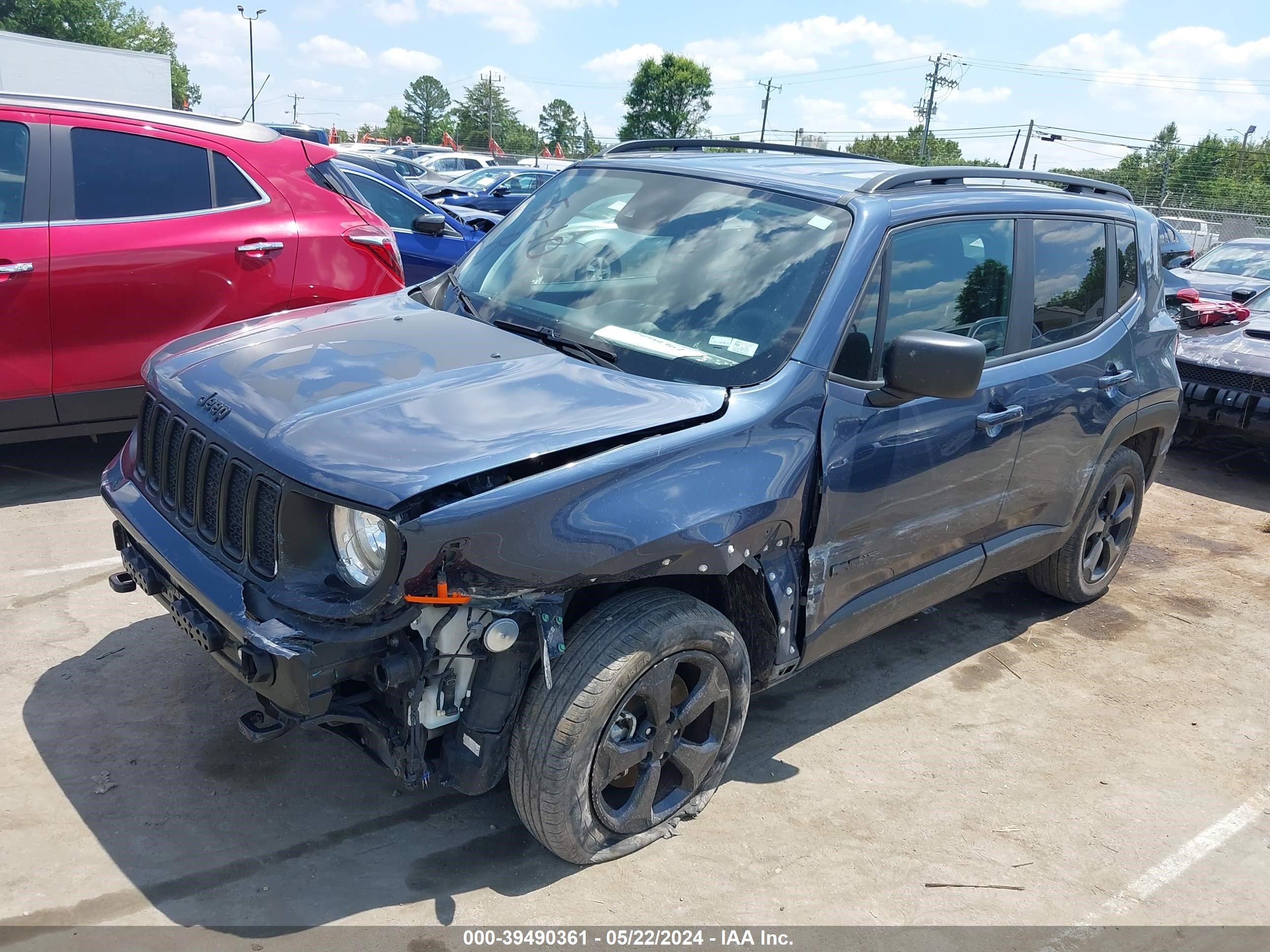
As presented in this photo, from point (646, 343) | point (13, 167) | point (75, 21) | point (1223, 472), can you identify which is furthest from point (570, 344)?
point (75, 21)

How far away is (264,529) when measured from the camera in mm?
2678

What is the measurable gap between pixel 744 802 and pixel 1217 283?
9.66m

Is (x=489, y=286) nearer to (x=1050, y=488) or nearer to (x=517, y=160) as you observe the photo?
(x=1050, y=488)

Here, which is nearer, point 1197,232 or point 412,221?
point 412,221

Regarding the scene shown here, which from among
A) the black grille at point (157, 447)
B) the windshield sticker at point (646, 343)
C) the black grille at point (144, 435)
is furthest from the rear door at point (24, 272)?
the windshield sticker at point (646, 343)

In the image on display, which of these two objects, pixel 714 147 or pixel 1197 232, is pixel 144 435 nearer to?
pixel 714 147

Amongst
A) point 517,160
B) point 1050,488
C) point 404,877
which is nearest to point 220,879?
point 404,877

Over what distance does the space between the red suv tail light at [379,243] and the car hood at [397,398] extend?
2.45m

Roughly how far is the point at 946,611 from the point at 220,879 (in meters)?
3.57

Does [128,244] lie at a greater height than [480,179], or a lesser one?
lesser

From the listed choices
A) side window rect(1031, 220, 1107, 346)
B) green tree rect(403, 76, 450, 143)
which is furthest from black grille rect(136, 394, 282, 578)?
green tree rect(403, 76, 450, 143)

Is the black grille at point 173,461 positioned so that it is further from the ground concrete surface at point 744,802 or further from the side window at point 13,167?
the side window at point 13,167

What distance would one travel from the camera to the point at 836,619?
3.42m

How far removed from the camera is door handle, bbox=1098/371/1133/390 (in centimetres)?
439
